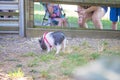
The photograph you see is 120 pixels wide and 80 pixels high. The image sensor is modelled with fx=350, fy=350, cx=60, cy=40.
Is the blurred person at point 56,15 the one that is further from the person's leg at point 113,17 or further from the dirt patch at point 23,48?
the person's leg at point 113,17

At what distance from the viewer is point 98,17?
9.46m

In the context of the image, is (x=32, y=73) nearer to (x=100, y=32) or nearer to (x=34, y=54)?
(x=34, y=54)

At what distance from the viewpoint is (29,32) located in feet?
30.8

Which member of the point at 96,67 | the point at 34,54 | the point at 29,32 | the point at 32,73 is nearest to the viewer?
the point at 96,67

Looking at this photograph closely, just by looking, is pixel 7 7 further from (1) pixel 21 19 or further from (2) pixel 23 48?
(2) pixel 23 48

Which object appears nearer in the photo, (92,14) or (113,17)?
(92,14)

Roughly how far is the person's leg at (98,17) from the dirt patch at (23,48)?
1.80 ft

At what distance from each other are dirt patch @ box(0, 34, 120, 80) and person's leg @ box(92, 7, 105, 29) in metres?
0.55

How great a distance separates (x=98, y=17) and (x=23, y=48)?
2.40 meters

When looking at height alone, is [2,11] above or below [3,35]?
above

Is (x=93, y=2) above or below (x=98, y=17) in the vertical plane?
above

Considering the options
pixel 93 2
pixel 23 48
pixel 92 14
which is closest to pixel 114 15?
pixel 92 14

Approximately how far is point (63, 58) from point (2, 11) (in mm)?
3468

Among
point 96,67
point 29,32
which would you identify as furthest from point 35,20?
point 96,67
